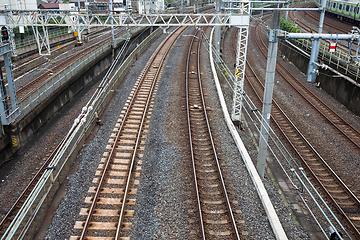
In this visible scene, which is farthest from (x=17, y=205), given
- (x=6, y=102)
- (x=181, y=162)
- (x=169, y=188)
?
(x=181, y=162)

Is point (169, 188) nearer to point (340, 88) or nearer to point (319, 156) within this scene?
point (319, 156)

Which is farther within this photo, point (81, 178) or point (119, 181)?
point (81, 178)

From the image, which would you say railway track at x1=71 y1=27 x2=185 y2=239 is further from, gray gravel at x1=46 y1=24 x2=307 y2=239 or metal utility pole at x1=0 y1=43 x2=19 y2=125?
metal utility pole at x1=0 y1=43 x2=19 y2=125

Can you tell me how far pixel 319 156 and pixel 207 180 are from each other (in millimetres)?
5894

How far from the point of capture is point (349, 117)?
1825cm

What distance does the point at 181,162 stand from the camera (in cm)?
1259

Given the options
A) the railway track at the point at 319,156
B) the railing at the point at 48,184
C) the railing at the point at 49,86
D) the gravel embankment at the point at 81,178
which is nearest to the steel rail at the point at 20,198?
the railing at the point at 48,184

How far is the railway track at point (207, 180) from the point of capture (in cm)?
919

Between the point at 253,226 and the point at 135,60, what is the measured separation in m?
22.2

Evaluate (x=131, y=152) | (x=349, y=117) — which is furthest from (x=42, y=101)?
(x=349, y=117)

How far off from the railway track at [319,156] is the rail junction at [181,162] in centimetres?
6

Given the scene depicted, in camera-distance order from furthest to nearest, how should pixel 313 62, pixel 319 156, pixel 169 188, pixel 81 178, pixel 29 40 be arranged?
pixel 29 40 → pixel 313 62 → pixel 319 156 → pixel 81 178 → pixel 169 188

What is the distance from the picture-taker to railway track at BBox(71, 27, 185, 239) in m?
9.23

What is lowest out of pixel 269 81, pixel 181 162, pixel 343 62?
pixel 181 162
